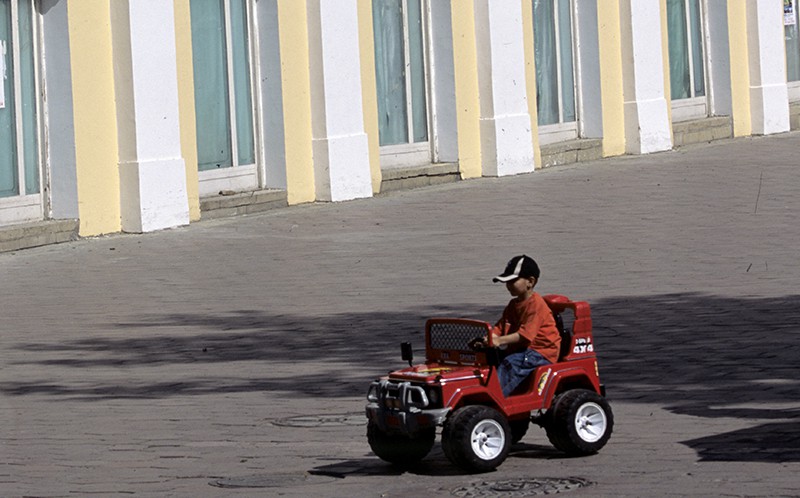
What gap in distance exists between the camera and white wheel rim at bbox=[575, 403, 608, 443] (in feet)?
24.3

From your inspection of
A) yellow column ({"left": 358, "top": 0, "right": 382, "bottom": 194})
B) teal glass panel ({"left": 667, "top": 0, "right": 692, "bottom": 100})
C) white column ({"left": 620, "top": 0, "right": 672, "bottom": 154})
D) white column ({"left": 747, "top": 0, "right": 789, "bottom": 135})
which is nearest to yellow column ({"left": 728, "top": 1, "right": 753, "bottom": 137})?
white column ({"left": 747, "top": 0, "right": 789, "bottom": 135})

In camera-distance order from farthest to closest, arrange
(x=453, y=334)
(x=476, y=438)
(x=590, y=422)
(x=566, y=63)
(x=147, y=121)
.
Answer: (x=566, y=63), (x=147, y=121), (x=453, y=334), (x=590, y=422), (x=476, y=438)

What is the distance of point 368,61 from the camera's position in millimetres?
21328

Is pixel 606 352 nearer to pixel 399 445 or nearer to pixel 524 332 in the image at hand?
pixel 524 332

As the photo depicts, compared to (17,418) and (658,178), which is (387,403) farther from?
(658,178)

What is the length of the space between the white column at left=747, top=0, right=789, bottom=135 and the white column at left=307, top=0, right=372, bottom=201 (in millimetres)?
9628

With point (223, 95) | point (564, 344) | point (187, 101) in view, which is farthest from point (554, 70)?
point (564, 344)

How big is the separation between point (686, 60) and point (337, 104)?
9032 mm

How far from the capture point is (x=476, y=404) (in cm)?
732

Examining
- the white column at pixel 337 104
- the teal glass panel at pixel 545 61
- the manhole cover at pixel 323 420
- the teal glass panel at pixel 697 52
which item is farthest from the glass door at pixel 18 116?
the teal glass panel at pixel 697 52

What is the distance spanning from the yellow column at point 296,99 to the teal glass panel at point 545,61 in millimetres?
4846

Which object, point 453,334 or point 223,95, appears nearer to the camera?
point 453,334

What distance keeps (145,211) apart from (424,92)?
5797 mm

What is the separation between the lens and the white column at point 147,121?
18.0 metres
